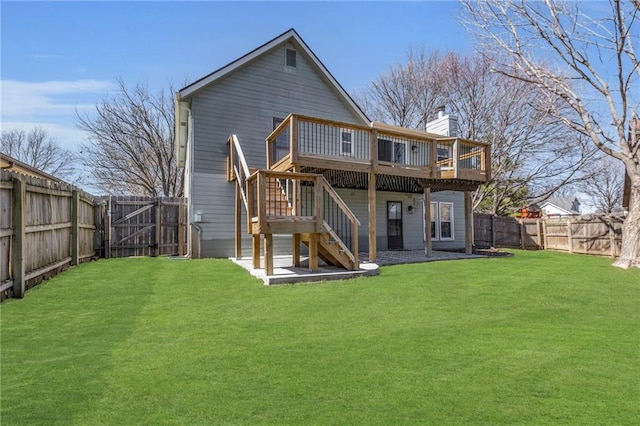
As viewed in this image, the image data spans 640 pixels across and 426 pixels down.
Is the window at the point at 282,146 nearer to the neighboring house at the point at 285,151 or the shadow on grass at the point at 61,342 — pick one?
the neighboring house at the point at 285,151

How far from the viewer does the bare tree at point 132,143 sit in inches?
806

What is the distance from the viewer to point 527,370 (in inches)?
119

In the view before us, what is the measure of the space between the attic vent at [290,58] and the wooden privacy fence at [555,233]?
36.8 ft

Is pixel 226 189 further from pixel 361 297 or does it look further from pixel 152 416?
pixel 152 416

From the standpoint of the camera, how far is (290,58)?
1212 cm

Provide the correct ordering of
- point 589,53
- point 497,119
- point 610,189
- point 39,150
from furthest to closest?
point 39,150, point 610,189, point 497,119, point 589,53

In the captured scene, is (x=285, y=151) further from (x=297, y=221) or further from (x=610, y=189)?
(x=610, y=189)

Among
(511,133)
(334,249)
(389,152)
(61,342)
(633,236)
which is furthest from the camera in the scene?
(511,133)

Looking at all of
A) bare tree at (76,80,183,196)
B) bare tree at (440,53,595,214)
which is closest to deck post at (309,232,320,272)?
bare tree at (440,53,595,214)

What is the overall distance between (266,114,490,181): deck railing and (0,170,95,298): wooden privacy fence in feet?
15.7

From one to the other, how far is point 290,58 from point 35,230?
8.99 metres

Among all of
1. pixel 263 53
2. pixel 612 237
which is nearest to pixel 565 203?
pixel 612 237

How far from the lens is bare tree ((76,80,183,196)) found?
2047 cm

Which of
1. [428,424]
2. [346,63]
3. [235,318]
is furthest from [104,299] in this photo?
[346,63]
